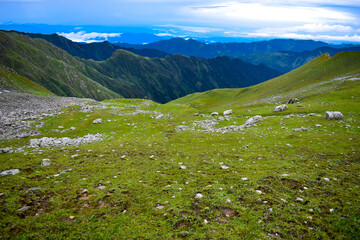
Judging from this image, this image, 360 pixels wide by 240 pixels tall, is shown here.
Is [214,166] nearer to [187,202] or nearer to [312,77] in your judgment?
[187,202]

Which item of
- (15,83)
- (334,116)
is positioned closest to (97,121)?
(334,116)

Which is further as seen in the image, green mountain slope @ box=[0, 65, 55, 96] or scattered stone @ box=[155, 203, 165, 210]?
green mountain slope @ box=[0, 65, 55, 96]

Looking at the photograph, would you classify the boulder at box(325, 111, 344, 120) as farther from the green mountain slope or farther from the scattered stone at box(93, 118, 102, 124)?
the green mountain slope

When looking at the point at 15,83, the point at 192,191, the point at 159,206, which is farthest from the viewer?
the point at 15,83

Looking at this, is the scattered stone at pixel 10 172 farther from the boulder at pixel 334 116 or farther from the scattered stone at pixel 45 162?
the boulder at pixel 334 116

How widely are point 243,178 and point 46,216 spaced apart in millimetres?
14292

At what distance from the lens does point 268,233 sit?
961 cm

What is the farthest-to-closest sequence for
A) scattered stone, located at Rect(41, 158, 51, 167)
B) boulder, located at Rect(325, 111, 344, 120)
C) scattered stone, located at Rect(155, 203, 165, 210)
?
boulder, located at Rect(325, 111, 344, 120), scattered stone, located at Rect(41, 158, 51, 167), scattered stone, located at Rect(155, 203, 165, 210)

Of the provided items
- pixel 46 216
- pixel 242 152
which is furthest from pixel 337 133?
pixel 46 216

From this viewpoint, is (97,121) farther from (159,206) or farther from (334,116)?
(334,116)

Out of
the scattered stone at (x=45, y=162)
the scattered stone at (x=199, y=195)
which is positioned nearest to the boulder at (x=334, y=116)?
the scattered stone at (x=199, y=195)

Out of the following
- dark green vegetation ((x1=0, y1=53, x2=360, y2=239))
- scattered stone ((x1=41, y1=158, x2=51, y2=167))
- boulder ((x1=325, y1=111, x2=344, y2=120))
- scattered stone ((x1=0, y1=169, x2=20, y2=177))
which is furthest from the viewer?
boulder ((x1=325, y1=111, x2=344, y2=120))

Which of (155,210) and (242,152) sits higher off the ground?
(155,210)

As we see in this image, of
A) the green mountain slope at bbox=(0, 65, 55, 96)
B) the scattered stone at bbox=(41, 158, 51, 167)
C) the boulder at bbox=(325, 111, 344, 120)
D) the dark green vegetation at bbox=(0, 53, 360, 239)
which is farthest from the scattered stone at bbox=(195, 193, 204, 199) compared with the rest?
the green mountain slope at bbox=(0, 65, 55, 96)
